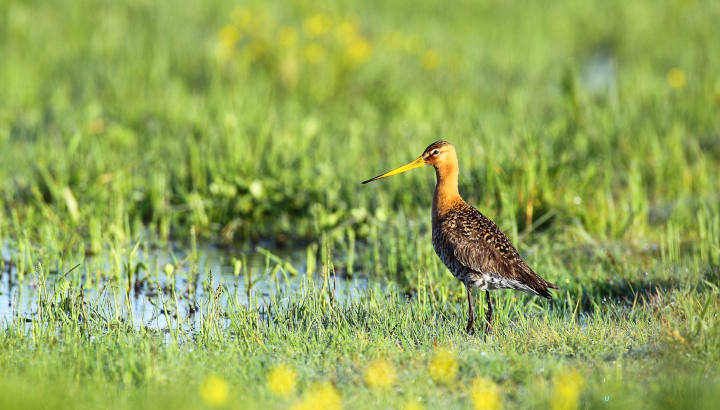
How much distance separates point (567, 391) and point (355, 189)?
470 centimetres

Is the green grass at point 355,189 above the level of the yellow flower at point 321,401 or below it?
above

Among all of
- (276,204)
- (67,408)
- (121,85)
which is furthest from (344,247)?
(121,85)

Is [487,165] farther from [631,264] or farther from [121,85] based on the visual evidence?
[121,85]

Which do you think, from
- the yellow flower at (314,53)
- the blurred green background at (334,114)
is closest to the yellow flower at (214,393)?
the blurred green background at (334,114)

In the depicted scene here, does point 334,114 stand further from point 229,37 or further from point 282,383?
point 282,383

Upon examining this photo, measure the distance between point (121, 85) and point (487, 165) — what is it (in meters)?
5.01

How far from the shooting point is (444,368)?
4.12m

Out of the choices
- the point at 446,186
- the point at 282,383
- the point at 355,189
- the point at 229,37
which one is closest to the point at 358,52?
the point at 229,37

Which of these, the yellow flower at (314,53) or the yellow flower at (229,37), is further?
the yellow flower at (229,37)

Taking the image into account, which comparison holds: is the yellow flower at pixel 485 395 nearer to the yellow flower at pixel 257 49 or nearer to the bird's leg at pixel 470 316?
the bird's leg at pixel 470 316

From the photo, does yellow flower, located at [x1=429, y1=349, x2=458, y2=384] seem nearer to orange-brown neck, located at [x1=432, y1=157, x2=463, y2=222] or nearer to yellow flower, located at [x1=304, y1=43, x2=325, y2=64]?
orange-brown neck, located at [x1=432, y1=157, x2=463, y2=222]

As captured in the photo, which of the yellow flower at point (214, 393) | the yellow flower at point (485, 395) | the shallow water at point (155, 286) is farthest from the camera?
the shallow water at point (155, 286)

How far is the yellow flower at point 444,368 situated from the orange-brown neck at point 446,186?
1.70 m

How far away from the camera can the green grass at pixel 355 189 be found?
424 centimetres
